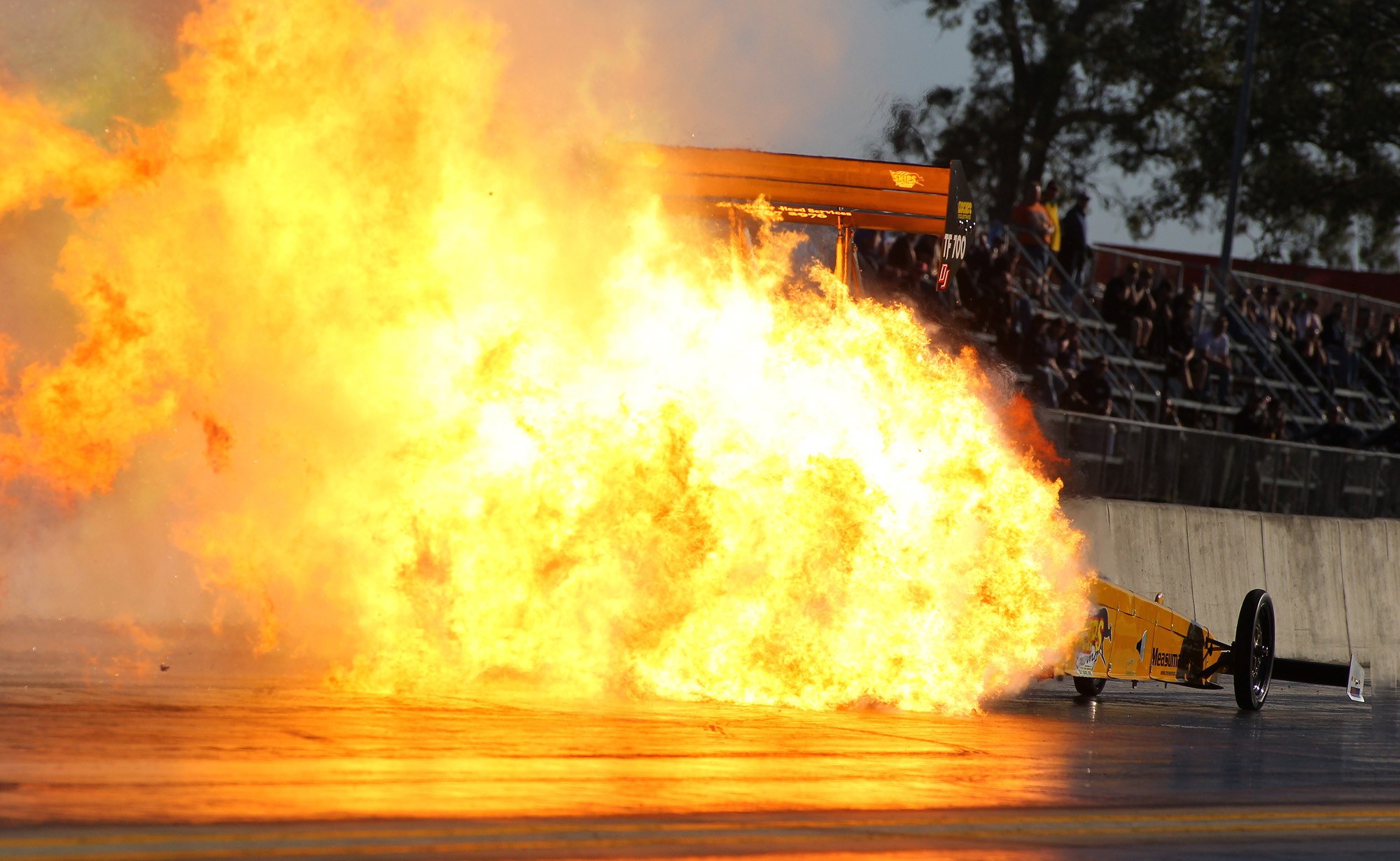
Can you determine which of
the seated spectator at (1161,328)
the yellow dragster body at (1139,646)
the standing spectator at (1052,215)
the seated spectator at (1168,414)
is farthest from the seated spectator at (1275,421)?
the yellow dragster body at (1139,646)

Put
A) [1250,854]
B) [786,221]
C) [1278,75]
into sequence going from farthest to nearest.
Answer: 1. [1278,75]
2. [786,221]
3. [1250,854]

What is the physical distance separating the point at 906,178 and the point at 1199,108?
3334 cm

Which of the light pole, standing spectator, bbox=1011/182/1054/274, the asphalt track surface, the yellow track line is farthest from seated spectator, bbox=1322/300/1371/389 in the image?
the yellow track line

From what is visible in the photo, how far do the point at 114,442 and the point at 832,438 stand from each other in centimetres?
559

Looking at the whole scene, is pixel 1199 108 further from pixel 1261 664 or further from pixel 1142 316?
pixel 1261 664

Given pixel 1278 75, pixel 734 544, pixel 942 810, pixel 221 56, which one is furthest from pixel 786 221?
pixel 1278 75

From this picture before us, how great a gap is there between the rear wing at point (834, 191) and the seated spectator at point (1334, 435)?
498 inches

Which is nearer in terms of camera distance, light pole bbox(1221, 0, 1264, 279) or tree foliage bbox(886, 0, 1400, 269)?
light pole bbox(1221, 0, 1264, 279)

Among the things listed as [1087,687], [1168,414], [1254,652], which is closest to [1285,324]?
[1168,414]

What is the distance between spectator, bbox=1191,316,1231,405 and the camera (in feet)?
88.1

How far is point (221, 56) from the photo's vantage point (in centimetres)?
1369

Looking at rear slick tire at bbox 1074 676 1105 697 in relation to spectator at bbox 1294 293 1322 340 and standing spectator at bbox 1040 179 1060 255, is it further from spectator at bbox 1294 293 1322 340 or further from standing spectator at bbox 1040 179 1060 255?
spectator at bbox 1294 293 1322 340

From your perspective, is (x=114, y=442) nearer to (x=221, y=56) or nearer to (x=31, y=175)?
(x=31, y=175)

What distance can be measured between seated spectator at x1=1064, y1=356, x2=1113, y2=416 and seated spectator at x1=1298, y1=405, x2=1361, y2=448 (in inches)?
229
